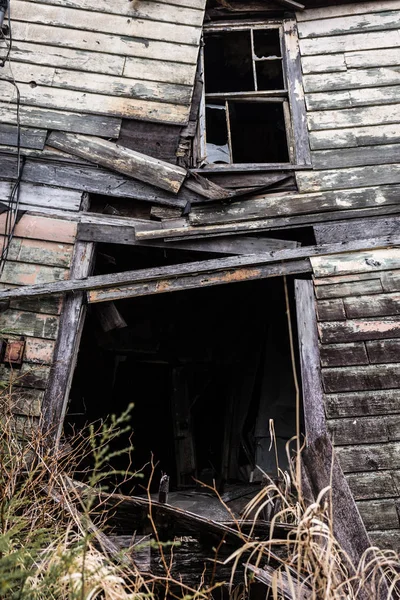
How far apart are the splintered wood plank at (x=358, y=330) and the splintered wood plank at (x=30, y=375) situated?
236 cm

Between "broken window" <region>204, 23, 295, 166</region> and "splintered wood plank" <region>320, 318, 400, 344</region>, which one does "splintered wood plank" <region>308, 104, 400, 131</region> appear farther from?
"splintered wood plank" <region>320, 318, 400, 344</region>

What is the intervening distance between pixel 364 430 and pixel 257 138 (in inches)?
239

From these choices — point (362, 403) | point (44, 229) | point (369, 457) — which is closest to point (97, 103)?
point (44, 229)

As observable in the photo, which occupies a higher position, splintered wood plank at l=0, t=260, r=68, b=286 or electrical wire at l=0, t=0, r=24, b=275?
electrical wire at l=0, t=0, r=24, b=275

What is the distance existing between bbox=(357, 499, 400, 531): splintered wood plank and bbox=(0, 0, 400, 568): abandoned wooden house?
0.05ft

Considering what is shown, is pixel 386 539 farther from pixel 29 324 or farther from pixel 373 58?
pixel 373 58

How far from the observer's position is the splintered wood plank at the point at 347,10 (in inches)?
229

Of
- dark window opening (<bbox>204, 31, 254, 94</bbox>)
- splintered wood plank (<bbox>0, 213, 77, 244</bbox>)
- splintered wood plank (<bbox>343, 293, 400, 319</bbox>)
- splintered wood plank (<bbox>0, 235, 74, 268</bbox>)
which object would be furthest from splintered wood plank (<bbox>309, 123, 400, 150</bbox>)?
splintered wood plank (<bbox>0, 235, 74, 268</bbox>)

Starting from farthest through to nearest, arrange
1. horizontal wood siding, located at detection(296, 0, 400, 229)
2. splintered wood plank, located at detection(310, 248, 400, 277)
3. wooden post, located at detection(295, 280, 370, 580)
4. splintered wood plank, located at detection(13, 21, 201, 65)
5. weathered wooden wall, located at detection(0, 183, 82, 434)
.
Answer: splintered wood plank, located at detection(13, 21, 201, 65), horizontal wood siding, located at detection(296, 0, 400, 229), splintered wood plank, located at detection(310, 248, 400, 277), weathered wooden wall, located at detection(0, 183, 82, 434), wooden post, located at detection(295, 280, 370, 580)

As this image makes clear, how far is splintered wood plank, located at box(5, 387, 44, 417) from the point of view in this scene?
436cm

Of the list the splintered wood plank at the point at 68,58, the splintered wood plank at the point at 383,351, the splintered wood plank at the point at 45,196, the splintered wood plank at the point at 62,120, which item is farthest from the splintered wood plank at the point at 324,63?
the splintered wood plank at the point at 383,351

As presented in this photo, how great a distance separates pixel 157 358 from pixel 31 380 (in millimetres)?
3156

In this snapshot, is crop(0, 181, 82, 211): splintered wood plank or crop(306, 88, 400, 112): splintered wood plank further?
crop(306, 88, 400, 112): splintered wood plank

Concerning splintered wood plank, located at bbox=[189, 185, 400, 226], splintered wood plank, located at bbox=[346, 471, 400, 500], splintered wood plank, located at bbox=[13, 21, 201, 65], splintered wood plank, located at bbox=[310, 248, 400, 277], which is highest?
splintered wood plank, located at bbox=[13, 21, 201, 65]
